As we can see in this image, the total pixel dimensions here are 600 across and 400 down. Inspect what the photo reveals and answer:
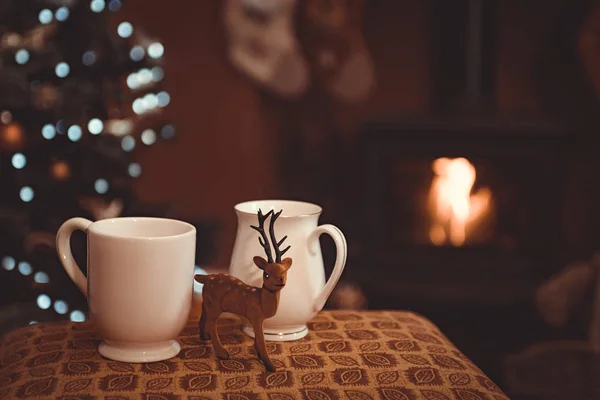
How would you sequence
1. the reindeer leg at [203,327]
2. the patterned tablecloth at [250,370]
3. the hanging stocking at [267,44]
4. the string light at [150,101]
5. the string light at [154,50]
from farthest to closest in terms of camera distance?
the hanging stocking at [267,44] → the string light at [150,101] → the string light at [154,50] → the reindeer leg at [203,327] → the patterned tablecloth at [250,370]

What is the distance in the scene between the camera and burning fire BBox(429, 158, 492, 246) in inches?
100

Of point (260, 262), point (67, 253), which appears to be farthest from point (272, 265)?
point (67, 253)

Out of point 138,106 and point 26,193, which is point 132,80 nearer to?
point 138,106

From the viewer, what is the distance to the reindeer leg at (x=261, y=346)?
2.48 ft

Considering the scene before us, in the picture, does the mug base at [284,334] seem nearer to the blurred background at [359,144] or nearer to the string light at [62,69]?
the blurred background at [359,144]

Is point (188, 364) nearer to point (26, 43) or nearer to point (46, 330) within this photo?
point (46, 330)

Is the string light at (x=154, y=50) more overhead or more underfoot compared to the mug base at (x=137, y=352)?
more overhead

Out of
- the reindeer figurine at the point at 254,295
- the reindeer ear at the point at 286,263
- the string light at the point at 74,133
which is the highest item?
the string light at the point at 74,133

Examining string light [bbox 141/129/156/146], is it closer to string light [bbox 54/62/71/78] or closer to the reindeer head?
string light [bbox 54/62/71/78]

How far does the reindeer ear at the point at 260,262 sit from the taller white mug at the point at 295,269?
0.06 meters

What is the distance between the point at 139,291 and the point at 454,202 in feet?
6.43

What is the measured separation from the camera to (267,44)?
2.72 metres

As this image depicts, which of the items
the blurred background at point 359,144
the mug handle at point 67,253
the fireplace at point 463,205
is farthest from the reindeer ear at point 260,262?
the fireplace at point 463,205

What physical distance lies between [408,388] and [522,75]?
228 cm
